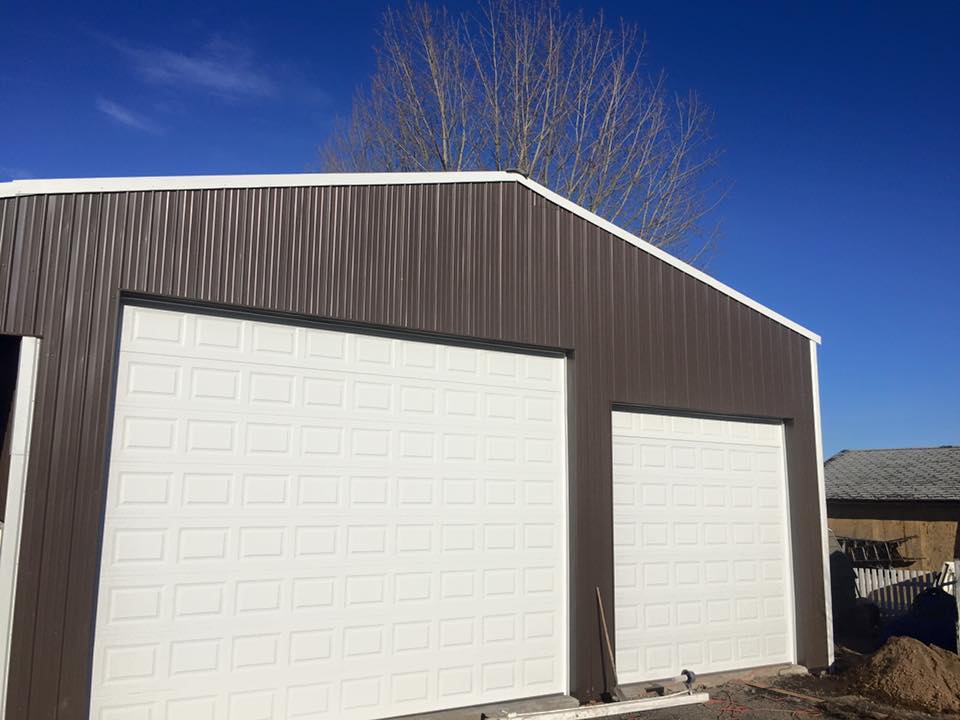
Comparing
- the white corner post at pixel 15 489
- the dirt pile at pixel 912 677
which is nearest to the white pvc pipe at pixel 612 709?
the dirt pile at pixel 912 677

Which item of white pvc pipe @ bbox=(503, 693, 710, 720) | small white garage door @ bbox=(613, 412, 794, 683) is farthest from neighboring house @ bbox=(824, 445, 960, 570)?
white pvc pipe @ bbox=(503, 693, 710, 720)

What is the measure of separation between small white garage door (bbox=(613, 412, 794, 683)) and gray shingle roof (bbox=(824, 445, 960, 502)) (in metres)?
17.3

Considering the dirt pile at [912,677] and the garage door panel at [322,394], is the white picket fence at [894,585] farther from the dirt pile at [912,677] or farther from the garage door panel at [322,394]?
the garage door panel at [322,394]

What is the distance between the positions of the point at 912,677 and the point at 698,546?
2676 millimetres

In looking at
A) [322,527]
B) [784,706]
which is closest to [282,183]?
[322,527]

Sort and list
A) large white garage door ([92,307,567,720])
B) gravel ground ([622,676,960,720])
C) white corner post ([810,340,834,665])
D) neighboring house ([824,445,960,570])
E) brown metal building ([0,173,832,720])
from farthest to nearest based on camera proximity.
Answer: neighboring house ([824,445,960,570])
white corner post ([810,340,834,665])
gravel ground ([622,676,960,720])
large white garage door ([92,307,567,720])
brown metal building ([0,173,832,720])

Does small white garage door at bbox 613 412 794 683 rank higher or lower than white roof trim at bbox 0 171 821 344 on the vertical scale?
lower

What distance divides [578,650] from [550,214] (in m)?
4.91

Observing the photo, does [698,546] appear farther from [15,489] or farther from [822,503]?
[15,489]

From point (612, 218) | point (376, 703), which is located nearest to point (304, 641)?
point (376, 703)

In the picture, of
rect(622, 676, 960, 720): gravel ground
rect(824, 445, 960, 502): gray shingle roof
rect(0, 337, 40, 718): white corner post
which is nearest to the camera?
rect(0, 337, 40, 718): white corner post

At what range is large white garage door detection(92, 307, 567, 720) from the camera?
6.65 m

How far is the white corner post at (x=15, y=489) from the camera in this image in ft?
19.3

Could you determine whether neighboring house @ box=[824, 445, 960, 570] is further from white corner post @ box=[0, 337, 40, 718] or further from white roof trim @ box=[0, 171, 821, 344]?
white corner post @ box=[0, 337, 40, 718]
